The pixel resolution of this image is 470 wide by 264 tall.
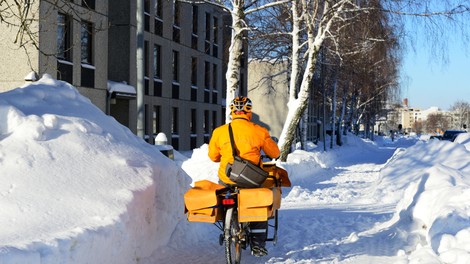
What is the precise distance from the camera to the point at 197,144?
37750 millimetres

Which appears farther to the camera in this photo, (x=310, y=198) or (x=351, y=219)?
(x=310, y=198)

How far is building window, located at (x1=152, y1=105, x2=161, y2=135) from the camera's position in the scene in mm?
31737

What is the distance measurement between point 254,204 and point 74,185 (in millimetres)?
1745

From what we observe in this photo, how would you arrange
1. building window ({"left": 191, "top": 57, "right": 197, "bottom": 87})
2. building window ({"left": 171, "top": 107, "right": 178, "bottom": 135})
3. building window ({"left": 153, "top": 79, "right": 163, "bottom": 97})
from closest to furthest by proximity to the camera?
building window ({"left": 153, "top": 79, "right": 163, "bottom": 97}) → building window ({"left": 171, "top": 107, "right": 178, "bottom": 135}) → building window ({"left": 191, "top": 57, "right": 197, "bottom": 87})

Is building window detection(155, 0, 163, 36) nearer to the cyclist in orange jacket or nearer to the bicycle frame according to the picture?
the cyclist in orange jacket

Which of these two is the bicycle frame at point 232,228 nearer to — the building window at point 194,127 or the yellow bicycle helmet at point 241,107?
the yellow bicycle helmet at point 241,107

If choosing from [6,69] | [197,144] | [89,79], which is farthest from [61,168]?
[197,144]

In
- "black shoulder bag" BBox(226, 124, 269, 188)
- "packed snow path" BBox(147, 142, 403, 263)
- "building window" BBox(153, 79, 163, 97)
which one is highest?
"building window" BBox(153, 79, 163, 97)

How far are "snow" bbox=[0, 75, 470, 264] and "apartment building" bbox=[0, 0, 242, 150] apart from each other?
8.71m

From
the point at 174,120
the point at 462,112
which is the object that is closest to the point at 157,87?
the point at 174,120

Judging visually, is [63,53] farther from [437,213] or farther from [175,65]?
[437,213]

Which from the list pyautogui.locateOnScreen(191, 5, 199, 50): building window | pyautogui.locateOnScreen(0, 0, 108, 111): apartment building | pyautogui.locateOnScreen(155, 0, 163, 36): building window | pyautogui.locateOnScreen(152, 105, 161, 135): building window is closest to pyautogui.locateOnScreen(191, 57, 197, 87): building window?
pyautogui.locateOnScreen(191, 5, 199, 50): building window

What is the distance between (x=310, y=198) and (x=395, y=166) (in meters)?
5.66

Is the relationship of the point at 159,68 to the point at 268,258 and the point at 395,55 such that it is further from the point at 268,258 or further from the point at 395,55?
the point at 268,258
